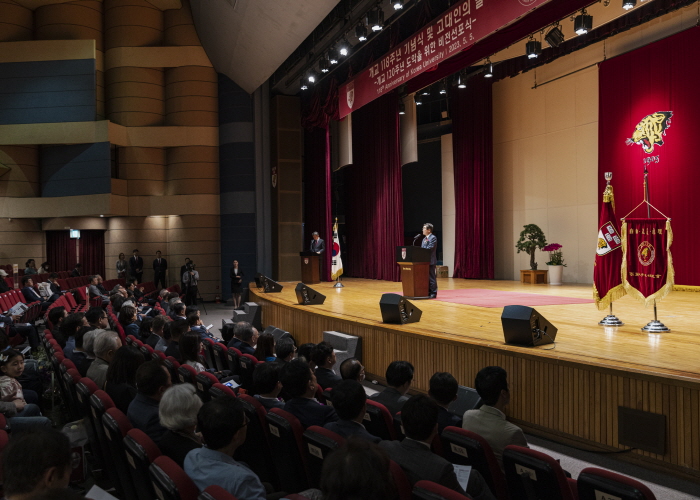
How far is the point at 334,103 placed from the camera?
11.8 metres

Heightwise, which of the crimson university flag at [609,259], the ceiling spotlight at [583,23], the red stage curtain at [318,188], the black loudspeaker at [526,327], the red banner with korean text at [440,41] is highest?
the ceiling spotlight at [583,23]

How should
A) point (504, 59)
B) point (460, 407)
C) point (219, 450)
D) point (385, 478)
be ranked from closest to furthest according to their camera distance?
point (385, 478)
point (219, 450)
point (460, 407)
point (504, 59)

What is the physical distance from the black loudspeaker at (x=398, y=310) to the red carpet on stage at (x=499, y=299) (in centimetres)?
178

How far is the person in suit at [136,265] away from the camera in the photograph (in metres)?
14.0

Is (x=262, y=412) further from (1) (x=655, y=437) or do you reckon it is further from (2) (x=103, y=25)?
(2) (x=103, y=25)

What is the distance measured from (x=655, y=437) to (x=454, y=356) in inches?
65.8

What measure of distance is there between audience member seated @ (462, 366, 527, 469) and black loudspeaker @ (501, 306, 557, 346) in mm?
1492

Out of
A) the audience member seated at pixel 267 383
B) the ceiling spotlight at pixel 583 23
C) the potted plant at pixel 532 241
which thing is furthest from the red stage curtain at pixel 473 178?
the audience member seated at pixel 267 383

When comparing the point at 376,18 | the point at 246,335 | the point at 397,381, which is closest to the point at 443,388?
the point at 397,381

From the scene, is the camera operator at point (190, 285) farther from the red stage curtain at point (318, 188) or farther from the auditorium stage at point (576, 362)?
the auditorium stage at point (576, 362)

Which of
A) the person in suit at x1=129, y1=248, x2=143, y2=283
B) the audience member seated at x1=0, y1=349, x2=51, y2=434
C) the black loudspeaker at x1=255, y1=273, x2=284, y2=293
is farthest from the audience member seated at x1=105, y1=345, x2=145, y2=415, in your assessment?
the person in suit at x1=129, y1=248, x2=143, y2=283

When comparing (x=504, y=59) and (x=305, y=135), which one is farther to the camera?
(x=305, y=135)

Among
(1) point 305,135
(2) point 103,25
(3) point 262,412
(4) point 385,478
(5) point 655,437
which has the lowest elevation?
(5) point 655,437

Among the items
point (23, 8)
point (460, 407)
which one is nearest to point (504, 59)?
point (460, 407)
